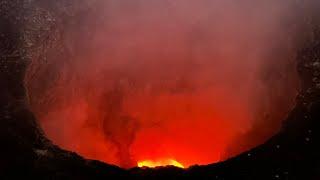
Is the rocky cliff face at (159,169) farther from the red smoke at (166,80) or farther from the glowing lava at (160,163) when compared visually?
the glowing lava at (160,163)

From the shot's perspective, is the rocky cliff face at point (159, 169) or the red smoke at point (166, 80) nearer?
the rocky cliff face at point (159, 169)

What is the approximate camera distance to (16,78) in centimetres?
504

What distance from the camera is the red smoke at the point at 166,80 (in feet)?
19.8

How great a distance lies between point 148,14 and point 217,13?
0.86m

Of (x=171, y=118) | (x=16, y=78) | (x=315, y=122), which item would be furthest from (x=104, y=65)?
(x=315, y=122)

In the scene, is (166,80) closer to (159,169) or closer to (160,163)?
(160,163)

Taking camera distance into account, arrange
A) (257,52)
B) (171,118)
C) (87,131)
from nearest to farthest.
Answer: (257,52)
(87,131)
(171,118)

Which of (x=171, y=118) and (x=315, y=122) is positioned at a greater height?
(x=315, y=122)

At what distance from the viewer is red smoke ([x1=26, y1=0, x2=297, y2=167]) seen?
6031 millimetres

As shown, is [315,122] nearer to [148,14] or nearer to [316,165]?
[316,165]

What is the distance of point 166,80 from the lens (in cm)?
674

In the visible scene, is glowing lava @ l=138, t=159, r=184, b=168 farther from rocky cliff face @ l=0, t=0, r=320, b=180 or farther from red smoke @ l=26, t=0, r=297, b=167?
rocky cliff face @ l=0, t=0, r=320, b=180

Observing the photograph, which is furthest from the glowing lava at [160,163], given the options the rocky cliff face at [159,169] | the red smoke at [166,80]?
the rocky cliff face at [159,169]

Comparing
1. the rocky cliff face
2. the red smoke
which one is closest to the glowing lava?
the red smoke
